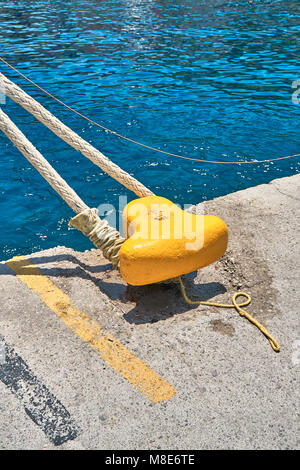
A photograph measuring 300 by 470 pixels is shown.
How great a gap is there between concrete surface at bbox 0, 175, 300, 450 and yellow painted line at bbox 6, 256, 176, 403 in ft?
0.15

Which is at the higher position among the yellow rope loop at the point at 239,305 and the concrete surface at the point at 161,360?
the yellow rope loop at the point at 239,305

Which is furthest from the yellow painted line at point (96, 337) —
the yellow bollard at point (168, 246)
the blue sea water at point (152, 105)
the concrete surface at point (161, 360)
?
the blue sea water at point (152, 105)

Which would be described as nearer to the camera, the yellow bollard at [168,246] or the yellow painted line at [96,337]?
the yellow painted line at [96,337]

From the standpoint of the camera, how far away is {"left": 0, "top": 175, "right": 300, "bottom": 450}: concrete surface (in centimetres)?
227

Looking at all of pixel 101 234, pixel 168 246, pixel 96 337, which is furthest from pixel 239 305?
pixel 101 234

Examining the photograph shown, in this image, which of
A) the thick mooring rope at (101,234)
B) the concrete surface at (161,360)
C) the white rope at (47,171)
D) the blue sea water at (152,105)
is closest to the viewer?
the concrete surface at (161,360)

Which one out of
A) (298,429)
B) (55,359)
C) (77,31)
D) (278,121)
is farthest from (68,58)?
(298,429)

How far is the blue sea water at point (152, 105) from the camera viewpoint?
5914 mm

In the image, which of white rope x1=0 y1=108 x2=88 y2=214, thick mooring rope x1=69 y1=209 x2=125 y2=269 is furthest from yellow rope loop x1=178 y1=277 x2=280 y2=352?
white rope x1=0 y1=108 x2=88 y2=214

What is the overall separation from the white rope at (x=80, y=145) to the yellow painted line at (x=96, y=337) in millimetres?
1160

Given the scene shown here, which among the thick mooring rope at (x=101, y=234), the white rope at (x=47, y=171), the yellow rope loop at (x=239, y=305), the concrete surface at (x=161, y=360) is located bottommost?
the concrete surface at (x=161, y=360)

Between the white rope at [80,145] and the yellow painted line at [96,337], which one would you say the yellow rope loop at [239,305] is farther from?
the white rope at [80,145]

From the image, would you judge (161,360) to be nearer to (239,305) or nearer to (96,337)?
(96,337)
